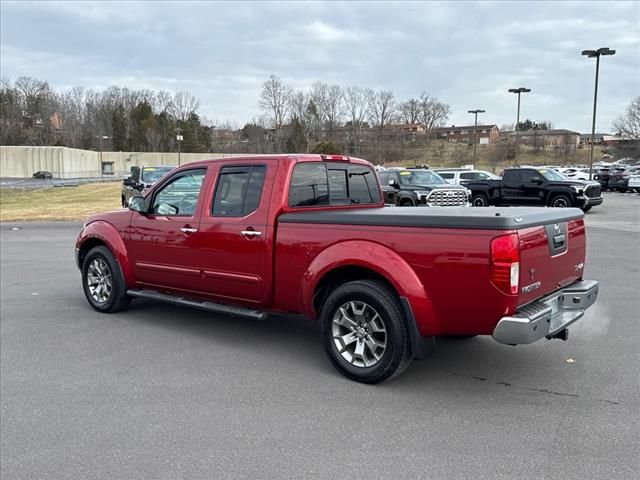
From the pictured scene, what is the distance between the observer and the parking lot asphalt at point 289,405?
326 centimetres

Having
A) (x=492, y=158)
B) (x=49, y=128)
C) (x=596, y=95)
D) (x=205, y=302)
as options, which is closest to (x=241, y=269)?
(x=205, y=302)

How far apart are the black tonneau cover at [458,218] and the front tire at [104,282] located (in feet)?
8.68

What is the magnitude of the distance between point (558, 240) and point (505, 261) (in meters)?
0.86

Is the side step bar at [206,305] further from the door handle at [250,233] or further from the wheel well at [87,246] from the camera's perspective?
the wheel well at [87,246]

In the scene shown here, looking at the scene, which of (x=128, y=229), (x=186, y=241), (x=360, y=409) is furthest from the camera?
(x=128, y=229)

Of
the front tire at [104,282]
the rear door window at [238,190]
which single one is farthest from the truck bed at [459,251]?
the front tire at [104,282]

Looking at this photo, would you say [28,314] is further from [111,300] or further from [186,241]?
[186,241]

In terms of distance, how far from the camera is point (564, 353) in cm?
514

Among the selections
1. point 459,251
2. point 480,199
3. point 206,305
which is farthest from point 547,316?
point 480,199

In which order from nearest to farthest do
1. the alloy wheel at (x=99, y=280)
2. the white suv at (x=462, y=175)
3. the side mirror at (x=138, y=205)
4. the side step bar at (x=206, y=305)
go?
the side step bar at (x=206, y=305) < the side mirror at (x=138, y=205) < the alloy wheel at (x=99, y=280) < the white suv at (x=462, y=175)

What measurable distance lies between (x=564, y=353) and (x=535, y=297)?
1.41 m

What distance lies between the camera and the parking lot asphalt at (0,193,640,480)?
10.7ft

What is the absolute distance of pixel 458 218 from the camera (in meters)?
3.87

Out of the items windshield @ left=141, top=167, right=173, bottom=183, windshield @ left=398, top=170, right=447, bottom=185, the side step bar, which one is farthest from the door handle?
windshield @ left=141, top=167, right=173, bottom=183
